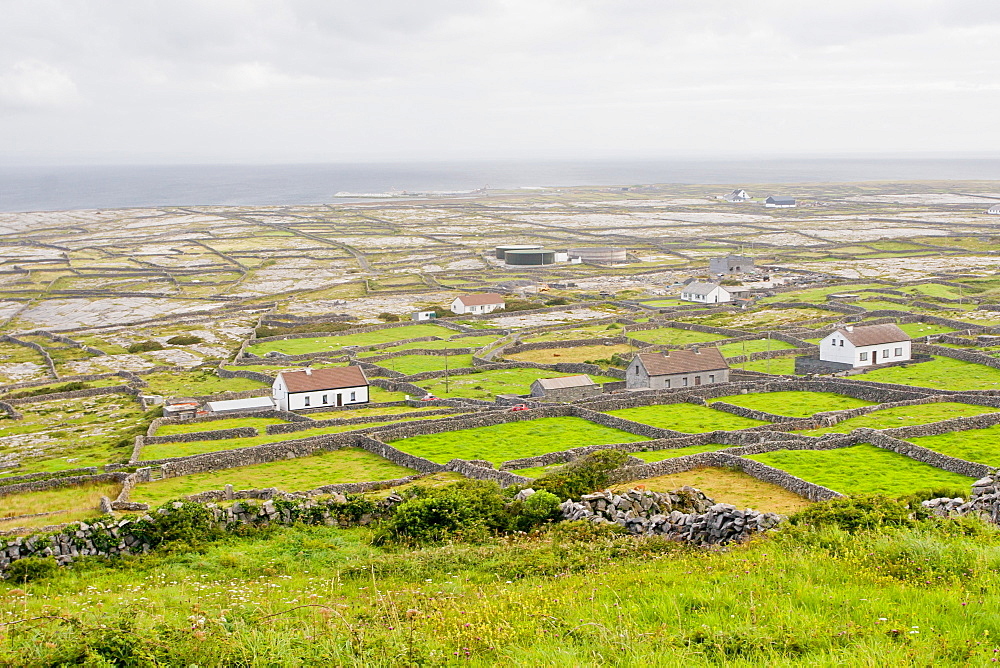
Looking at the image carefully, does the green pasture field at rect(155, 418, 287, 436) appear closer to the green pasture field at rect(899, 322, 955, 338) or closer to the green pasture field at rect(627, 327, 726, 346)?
the green pasture field at rect(627, 327, 726, 346)

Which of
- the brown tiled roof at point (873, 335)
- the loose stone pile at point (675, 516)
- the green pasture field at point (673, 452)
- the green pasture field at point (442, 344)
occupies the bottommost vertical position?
the green pasture field at point (442, 344)

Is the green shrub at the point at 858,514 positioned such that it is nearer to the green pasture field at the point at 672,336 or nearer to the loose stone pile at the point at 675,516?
the loose stone pile at the point at 675,516

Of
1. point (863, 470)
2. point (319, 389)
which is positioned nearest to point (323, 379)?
point (319, 389)

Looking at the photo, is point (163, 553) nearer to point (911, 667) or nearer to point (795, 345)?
point (911, 667)

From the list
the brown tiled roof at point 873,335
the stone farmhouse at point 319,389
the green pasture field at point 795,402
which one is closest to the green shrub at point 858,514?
the green pasture field at point 795,402

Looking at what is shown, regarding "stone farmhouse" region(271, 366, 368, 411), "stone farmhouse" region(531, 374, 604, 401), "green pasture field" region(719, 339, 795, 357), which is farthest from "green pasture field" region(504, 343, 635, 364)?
"stone farmhouse" region(271, 366, 368, 411)

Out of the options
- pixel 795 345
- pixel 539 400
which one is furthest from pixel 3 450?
pixel 795 345
